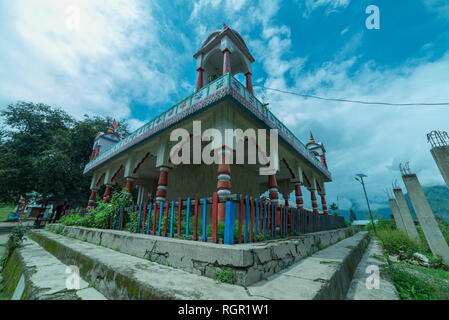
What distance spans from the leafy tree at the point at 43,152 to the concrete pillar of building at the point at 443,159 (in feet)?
78.1

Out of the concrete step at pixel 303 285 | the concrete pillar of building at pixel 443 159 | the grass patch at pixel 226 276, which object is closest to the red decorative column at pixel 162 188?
the grass patch at pixel 226 276

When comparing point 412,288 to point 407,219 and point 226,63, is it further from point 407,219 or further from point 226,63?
point 407,219

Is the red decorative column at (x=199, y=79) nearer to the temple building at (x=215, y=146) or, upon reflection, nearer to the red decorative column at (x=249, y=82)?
the temple building at (x=215, y=146)

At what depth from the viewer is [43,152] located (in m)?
15.9

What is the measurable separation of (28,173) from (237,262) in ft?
73.6

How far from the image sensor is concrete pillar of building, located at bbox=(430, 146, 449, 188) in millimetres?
6430

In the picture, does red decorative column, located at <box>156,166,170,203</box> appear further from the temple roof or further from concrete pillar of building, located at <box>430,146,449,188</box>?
concrete pillar of building, located at <box>430,146,449,188</box>

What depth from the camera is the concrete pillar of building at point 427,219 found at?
7.21 meters

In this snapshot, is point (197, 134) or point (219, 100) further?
point (197, 134)

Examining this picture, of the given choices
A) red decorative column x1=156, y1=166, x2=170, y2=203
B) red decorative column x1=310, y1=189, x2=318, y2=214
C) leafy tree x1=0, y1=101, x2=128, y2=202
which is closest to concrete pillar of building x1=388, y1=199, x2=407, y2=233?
red decorative column x1=310, y1=189, x2=318, y2=214

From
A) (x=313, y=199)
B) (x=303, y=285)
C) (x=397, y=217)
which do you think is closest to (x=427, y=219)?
(x=313, y=199)
